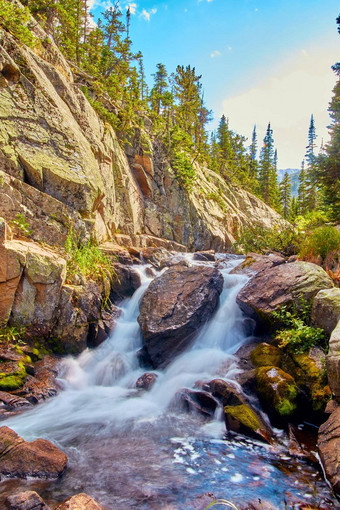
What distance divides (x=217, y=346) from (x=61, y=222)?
6025mm

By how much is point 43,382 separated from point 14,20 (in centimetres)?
1208

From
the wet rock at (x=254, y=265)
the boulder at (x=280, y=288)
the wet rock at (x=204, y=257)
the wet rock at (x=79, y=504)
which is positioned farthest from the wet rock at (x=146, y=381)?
the wet rock at (x=204, y=257)

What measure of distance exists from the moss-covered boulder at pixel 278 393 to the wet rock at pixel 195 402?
1013 millimetres

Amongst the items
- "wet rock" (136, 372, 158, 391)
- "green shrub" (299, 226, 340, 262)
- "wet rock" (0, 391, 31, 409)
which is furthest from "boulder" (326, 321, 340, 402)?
"wet rock" (0, 391, 31, 409)

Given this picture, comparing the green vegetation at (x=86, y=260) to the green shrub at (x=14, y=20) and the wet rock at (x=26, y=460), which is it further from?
the green shrub at (x=14, y=20)

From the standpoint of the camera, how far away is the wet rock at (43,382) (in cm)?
626

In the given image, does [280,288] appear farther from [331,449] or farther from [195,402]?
[331,449]

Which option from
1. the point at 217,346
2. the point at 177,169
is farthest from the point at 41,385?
the point at 177,169

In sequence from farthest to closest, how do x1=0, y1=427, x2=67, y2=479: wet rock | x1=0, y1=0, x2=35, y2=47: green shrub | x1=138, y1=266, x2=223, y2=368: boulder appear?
x1=0, y1=0, x2=35, y2=47: green shrub, x1=138, y1=266, x2=223, y2=368: boulder, x1=0, y1=427, x2=67, y2=479: wet rock

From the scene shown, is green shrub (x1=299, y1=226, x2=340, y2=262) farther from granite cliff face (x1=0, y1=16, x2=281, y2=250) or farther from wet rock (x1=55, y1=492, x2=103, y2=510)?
wet rock (x1=55, y1=492, x2=103, y2=510)

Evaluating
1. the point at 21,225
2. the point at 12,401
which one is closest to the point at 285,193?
the point at 21,225

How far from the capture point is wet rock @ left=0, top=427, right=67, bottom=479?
3.82m

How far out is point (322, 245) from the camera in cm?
938

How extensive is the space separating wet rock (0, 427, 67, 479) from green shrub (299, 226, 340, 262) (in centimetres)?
863
